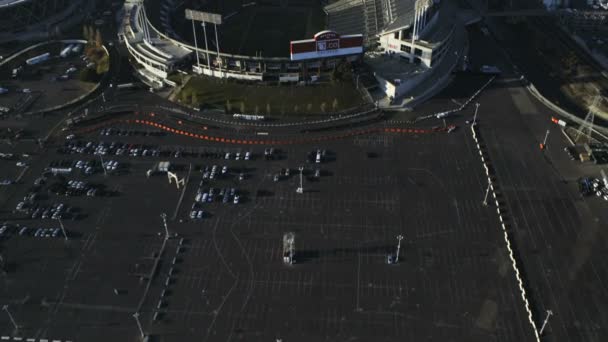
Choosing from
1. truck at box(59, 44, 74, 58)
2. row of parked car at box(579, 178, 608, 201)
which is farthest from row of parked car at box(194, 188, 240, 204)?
truck at box(59, 44, 74, 58)

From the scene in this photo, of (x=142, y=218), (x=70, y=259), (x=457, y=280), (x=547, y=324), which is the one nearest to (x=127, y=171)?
(x=142, y=218)

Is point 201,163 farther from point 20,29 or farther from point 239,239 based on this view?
point 20,29

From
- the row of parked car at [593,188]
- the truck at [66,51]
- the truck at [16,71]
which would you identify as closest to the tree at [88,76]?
the truck at [66,51]

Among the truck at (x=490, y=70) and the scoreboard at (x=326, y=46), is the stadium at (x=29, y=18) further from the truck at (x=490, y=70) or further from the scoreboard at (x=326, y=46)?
the truck at (x=490, y=70)

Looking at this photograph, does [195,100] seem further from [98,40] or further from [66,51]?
[66,51]

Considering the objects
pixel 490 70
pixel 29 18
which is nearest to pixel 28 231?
pixel 29 18

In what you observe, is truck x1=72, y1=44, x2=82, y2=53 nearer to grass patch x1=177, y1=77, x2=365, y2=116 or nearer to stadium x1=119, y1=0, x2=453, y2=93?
stadium x1=119, y1=0, x2=453, y2=93
